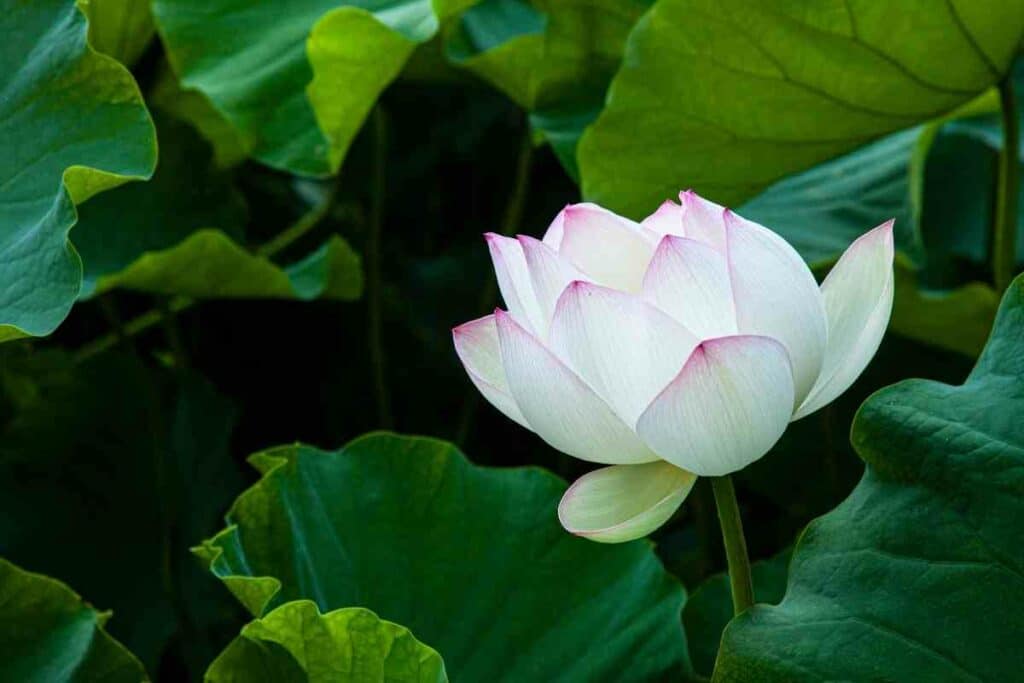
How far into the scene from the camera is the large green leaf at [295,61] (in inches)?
39.6

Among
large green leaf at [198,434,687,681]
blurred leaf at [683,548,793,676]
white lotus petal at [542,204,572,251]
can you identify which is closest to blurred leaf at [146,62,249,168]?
large green leaf at [198,434,687,681]

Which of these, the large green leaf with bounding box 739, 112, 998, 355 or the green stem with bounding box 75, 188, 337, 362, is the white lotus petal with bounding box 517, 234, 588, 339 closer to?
the large green leaf with bounding box 739, 112, 998, 355

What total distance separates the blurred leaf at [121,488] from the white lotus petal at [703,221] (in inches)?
31.1

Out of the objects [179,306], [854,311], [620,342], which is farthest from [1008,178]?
[179,306]

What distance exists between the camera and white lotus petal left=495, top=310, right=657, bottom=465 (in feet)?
1.72

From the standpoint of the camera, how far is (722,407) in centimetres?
51

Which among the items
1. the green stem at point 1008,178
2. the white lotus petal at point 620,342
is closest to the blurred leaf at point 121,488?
the green stem at point 1008,178

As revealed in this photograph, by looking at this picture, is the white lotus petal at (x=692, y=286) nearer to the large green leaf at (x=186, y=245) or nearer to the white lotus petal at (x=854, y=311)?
the white lotus petal at (x=854, y=311)

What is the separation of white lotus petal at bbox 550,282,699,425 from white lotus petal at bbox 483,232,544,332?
37mm

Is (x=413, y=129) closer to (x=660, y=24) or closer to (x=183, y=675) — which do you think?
(x=183, y=675)

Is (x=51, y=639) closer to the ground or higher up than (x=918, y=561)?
closer to the ground

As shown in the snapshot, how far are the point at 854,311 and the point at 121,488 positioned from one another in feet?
2.97

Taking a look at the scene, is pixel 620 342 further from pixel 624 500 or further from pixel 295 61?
pixel 295 61

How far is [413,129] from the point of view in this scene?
181cm
